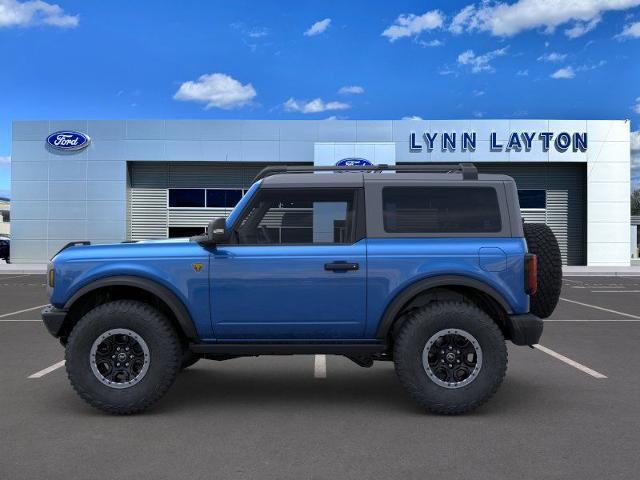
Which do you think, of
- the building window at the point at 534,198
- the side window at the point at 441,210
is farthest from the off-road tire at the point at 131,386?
the building window at the point at 534,198

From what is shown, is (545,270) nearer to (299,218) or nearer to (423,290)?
(423,290)

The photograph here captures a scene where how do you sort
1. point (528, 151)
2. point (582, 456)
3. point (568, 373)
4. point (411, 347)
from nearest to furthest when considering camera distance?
1. point (582, 456)
2. point (411, 347)
3. point (568, 373)
4. point (528, 151)

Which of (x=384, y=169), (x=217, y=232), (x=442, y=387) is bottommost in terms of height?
(x=442, y=387)

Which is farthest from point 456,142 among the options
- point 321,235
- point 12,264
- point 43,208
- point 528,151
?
point 321,235

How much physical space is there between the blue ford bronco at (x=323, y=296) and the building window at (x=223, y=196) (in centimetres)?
2551

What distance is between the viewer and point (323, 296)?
4586mm

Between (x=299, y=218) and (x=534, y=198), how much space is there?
90.5 feet

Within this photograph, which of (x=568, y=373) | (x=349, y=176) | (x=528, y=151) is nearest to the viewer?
(x=349, y=176)

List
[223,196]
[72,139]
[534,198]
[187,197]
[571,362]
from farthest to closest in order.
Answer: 1. [187,197]
2. [223,196]
3. [534,198]
4. [72,139]
5. [571,362]

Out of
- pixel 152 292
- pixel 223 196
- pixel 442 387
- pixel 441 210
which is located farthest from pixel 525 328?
pixel 223 196

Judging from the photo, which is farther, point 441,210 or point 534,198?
point 534,198

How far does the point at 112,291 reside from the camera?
4.93 meters

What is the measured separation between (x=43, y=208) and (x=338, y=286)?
93.0ft

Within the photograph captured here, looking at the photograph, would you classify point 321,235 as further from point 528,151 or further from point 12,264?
point 12,264
